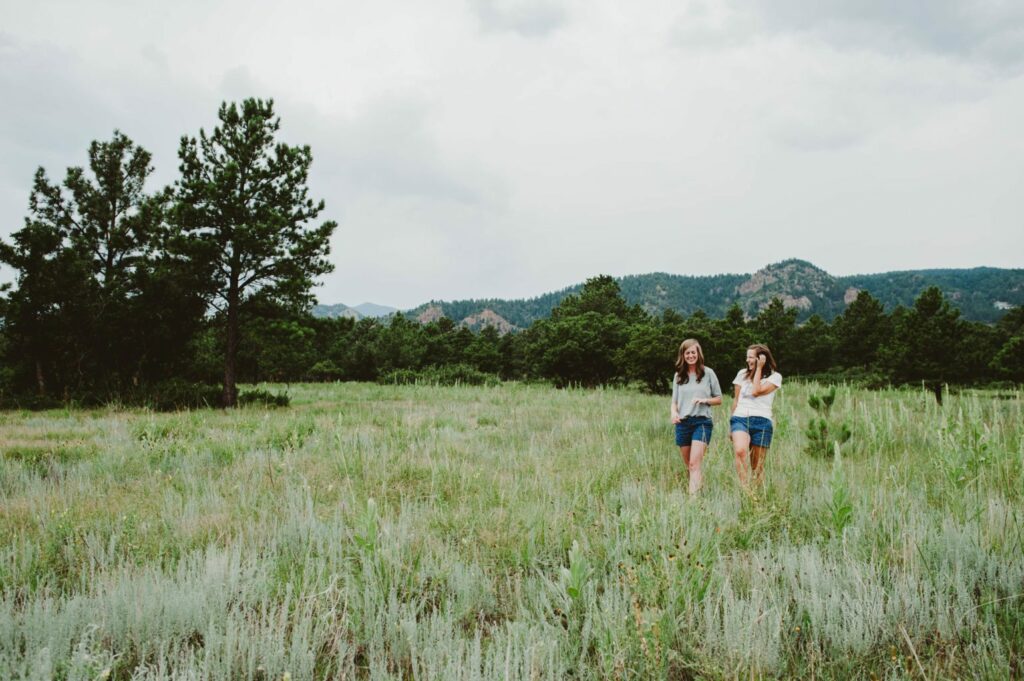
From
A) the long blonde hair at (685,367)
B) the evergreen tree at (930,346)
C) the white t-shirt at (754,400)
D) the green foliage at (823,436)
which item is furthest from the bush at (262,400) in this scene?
the evergreen tree at (930,346)

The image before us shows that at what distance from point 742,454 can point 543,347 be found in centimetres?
2637

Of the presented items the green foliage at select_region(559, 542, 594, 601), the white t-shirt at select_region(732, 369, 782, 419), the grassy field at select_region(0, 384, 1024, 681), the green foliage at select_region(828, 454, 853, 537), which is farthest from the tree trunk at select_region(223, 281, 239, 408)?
the green foliage at select_region(828, 454, 853, 537)

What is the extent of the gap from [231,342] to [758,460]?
1626 cm

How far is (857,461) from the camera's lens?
614cm

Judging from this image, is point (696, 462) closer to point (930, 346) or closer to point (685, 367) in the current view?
point (685, 367)

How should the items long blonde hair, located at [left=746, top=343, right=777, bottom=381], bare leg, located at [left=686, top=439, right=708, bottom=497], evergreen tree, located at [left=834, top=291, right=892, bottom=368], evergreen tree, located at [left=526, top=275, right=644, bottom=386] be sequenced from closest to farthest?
bare leg, located at [left=686, top=439, right=708, bottom=497]
long blonde hair, located at [left=746, top=343, right=777, bottom=381]
evergreen tree, located at [left=526, top=275, right=644, bottom=386]
evergreen tree, located at [left=834, top=291, right=892, bottom=368]


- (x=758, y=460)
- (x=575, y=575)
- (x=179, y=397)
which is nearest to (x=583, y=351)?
(x=179, y=397)

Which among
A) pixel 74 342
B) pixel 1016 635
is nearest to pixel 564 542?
pixel 1016 635

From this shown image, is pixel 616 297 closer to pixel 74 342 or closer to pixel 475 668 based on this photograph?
pixel 74 342

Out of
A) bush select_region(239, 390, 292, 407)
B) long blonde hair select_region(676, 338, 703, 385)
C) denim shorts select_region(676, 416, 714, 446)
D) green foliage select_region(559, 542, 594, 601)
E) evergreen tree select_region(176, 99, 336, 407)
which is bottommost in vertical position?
bush select_region(239, 390, 292, 407)

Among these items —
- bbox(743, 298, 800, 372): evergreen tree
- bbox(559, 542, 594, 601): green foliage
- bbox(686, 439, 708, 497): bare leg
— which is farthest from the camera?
bbox(743, 298, 800, 372): evergreen tree

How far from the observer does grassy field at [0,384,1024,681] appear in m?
2.16

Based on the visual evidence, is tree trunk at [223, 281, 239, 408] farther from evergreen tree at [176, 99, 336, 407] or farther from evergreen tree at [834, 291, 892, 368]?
evergreen tree at [834, 291, 892, 368]

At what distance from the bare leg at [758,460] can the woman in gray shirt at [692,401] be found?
540 mm
